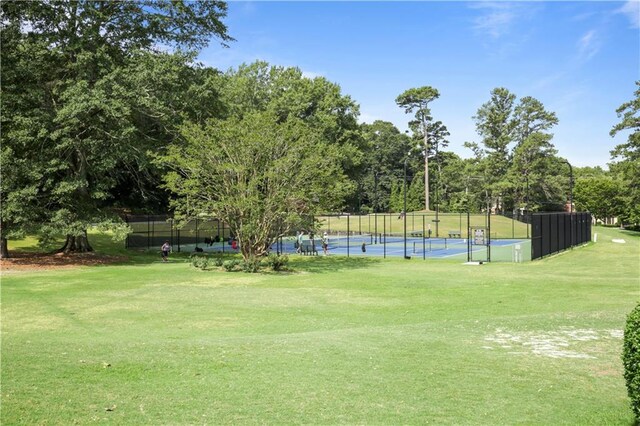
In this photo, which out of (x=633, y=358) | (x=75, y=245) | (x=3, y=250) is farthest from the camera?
(x=75, y=245)

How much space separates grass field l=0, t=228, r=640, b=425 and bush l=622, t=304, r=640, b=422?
1.06 metres

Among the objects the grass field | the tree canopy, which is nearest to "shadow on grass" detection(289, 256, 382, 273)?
the grass field

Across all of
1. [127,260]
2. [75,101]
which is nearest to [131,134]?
[75,101]

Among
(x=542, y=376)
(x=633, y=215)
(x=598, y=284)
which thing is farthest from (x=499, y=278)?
(x=633, y=215)

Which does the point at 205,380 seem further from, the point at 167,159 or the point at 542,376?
the point at 167,159

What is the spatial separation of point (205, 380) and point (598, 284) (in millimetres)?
18993

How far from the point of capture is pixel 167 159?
1144 inches

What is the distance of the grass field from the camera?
6859 millimetres

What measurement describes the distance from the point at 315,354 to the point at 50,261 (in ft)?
85.4

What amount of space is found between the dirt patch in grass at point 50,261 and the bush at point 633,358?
27.6 m

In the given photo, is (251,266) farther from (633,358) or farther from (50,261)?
(633,358)

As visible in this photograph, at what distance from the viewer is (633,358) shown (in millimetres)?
5848

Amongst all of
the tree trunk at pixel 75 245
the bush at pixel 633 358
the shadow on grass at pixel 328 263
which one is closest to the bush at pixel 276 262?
the shadow on grass at pixel 328 263

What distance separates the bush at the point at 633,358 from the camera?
5.76m
